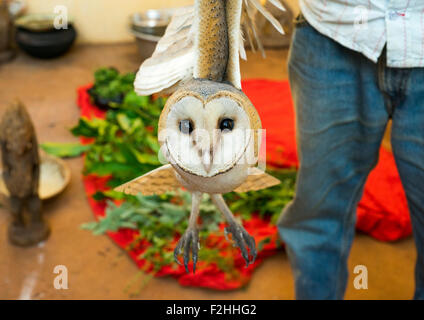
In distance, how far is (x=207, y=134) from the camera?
29 centimetres

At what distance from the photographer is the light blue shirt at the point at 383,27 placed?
75 cm

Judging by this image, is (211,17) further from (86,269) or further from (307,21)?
(86,269)

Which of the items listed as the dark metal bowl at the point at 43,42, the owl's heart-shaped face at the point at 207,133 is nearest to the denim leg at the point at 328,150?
the owl's heart-shaped face at the point at 207,133

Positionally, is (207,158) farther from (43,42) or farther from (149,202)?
(43,42)

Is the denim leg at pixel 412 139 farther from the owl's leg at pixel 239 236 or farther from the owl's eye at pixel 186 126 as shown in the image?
the owl's eye at pixel 186 126

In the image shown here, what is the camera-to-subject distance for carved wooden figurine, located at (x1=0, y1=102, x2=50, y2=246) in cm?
146

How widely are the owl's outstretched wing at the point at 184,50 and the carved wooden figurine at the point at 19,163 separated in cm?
116

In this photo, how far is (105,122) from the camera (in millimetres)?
2148

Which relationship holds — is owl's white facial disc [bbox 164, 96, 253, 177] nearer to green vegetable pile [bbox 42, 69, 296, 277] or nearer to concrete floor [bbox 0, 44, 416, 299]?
concrete floor [bbox 0, 44, 416, 299]
